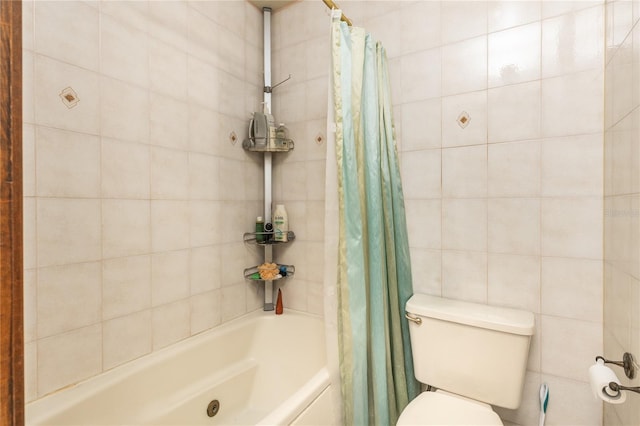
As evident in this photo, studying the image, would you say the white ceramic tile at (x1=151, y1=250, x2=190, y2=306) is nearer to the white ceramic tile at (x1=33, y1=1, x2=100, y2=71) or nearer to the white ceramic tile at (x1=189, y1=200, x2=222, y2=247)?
the white ceramic tile at (x1=189, y1=200, x2=222, y2=247)

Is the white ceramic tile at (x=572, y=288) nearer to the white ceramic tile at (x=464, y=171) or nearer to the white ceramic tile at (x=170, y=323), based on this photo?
the white ceramic tile at (x=464, y=171)

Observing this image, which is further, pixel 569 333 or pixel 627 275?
pixel 569 333

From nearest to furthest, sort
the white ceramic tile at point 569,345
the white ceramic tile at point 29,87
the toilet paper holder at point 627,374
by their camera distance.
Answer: the toilet paper holder at point 627,374
the white ceramic tile at point 29,87
the white ceramic tile at point 569,345

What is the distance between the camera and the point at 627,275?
3.00 feet

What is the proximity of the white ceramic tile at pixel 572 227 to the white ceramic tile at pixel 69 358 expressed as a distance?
182 cm

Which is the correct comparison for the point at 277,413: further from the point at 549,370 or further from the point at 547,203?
the point at 547,203

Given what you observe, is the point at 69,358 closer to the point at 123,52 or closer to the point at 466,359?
the point at 123,52

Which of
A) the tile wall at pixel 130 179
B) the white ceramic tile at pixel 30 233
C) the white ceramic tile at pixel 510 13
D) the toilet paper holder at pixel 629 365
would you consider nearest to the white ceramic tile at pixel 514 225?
the toilet paper holder at pixel 629 365

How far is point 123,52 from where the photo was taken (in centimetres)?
129

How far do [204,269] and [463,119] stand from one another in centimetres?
145

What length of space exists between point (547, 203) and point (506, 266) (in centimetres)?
31

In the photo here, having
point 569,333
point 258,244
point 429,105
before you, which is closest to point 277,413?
point 258,244

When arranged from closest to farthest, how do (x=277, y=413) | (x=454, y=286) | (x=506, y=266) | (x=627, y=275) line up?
(x=627, y=275), (x=277, y=413), (x=506, y=266), (x=454, y=286)

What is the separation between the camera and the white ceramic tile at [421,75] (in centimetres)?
150
